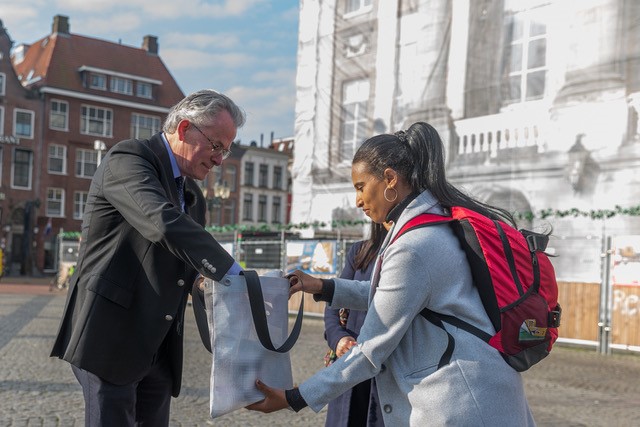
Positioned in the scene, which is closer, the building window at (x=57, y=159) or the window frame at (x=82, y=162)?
the building window at (x=57, y=159)

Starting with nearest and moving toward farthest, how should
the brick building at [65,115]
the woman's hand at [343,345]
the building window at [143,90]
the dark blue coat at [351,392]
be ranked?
the dark blue coat at [351,392], the woman's hand at [343,345], the brick building at [65,115], the building window at [143,90]

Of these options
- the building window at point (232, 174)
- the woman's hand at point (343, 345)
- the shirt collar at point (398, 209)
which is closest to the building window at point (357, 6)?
the woman's hand at point (343, 345)

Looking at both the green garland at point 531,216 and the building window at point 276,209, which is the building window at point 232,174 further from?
the green garland at point 531,216

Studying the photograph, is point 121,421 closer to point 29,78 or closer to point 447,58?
point 447,58

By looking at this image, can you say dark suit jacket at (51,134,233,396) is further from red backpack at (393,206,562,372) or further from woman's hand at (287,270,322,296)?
red backpack at (393,206,562,372)

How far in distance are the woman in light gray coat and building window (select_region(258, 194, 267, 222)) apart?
188 feet

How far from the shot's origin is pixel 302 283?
268 cm

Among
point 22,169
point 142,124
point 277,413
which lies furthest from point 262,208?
point 277,413

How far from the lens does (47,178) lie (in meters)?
44.4

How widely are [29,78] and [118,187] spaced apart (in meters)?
48.3

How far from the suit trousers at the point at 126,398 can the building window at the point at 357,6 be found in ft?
62.3

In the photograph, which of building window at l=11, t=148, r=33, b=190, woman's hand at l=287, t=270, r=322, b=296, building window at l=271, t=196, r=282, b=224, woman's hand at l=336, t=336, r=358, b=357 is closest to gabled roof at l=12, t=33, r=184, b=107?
building window at l=11, t=148, r=33, b=190

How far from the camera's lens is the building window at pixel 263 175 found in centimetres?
5959

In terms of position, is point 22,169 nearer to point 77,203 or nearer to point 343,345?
point 77,203
